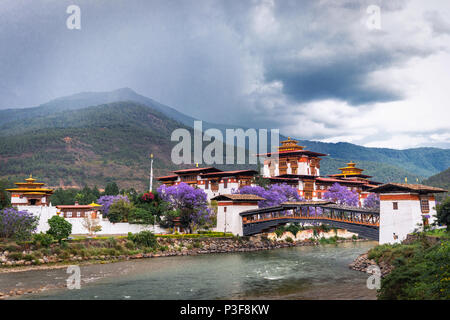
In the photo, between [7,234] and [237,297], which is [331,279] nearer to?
[237,297]

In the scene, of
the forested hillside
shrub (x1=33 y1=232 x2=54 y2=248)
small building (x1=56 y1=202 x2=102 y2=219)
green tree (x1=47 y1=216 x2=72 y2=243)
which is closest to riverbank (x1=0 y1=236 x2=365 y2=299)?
shrub (x1=33 y1=232 x2=54 y2=248)

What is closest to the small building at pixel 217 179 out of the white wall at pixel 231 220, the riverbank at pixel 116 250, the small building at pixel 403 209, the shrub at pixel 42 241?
the white wall at pixel 231 220

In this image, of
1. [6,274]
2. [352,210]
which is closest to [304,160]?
[352,210]

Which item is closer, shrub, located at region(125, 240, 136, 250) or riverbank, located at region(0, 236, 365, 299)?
riverbank, located at region(0, 236, 365, 299)

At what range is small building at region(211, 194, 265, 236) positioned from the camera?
6562 centimetres

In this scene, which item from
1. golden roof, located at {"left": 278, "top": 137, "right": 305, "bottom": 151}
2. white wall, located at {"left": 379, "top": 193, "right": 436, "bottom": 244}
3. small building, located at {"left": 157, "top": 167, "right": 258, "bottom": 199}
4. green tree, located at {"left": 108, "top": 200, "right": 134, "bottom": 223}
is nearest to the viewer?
white wall, located at {"left": 379, "top": 193, "right": 436, "bottom": 244}

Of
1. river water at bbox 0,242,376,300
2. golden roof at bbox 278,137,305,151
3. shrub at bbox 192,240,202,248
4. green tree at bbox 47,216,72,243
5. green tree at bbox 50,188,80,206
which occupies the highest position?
golden roof at bbox 278,137,305,151

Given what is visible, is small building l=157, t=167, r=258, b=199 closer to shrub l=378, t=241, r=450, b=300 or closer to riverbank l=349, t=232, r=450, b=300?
riverbank l=349, t=232, r=450, b=300

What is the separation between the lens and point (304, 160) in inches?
4099

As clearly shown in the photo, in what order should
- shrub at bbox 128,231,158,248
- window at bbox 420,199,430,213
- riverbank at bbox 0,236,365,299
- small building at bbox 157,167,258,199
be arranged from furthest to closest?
small building at bbox 157,167,258,199 < shrub at bbox 128,231,158,248 < window at bbox 420,199,430,213 < riverbank at bbox 0,236,365,299

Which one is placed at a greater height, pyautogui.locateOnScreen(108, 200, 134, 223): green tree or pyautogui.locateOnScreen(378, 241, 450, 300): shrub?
pyautogui.locateOnScreen(108, 200, 134, 223): green tree

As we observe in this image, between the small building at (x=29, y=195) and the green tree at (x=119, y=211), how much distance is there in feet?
40.1

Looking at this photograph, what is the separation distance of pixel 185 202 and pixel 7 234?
2759 centimetres

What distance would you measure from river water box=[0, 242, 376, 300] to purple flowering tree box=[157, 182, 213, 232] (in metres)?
16.8
